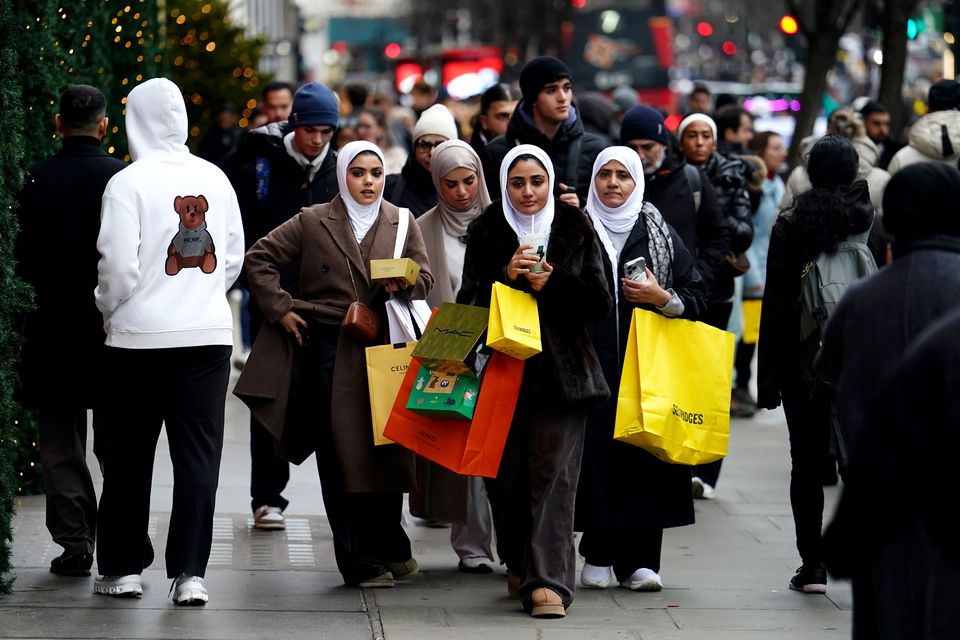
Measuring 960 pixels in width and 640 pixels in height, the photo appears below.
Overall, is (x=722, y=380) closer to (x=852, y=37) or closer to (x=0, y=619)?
(x=0, y=619)

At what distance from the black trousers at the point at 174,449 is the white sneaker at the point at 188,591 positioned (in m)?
0.03

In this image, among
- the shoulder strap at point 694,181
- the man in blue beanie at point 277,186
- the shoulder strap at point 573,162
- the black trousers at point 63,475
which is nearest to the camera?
the black trousers at point 63,475

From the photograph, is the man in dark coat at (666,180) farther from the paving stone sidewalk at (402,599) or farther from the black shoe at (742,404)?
the black shoe at (742,404)

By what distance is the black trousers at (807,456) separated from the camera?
7113 millimetres

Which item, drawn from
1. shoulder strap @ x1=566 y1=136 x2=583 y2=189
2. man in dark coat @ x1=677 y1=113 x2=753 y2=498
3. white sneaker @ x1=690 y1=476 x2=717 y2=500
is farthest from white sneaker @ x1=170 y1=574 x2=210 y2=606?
man in dark coat @ x1=677 y1=113 x2=753 y2=498

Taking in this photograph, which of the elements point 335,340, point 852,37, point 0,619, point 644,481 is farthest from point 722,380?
point 852,37

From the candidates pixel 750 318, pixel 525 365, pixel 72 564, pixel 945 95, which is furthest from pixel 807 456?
pixel 750 318

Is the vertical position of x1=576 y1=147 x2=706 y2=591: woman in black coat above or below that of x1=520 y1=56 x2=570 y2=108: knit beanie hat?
below

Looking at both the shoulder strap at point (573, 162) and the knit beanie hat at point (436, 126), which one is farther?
the knit beanie hat at point (436, 126)

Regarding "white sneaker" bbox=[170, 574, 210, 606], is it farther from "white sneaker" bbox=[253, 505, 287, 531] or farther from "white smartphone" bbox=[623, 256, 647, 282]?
"white smartphone" bbox=[623, 256, 647, 282]

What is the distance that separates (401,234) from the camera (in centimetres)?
733

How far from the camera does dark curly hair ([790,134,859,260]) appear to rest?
22.8ft

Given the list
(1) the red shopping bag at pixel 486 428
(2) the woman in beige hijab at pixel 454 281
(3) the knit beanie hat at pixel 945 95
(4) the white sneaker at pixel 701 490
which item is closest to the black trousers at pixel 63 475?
(2) the woman in beige hijab at pixel 454 281

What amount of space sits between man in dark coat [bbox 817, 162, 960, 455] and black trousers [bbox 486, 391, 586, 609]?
2.06m
